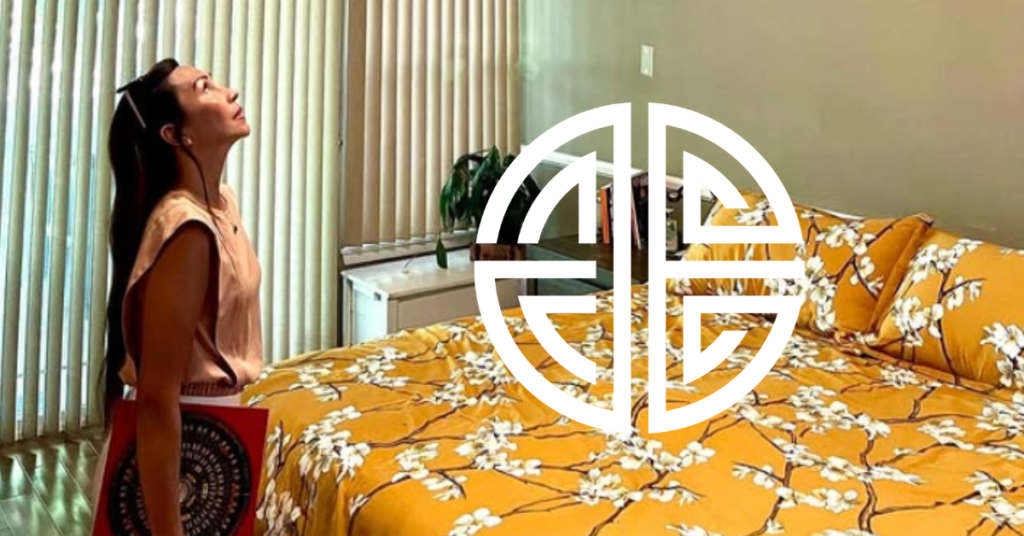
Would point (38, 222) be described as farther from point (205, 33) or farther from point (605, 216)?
point (605, 216)

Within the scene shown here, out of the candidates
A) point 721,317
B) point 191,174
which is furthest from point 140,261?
point 721,317

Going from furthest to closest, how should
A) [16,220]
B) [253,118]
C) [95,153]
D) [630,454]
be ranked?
1. [253,118]
2. [95,153]
3. [16,220]
4. [630,454]

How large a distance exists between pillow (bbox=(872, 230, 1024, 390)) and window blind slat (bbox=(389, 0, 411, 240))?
205 cm

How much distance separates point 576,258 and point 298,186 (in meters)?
1.11

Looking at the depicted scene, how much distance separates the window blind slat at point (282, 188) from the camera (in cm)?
337

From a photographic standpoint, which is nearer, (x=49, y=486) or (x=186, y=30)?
(x=49, y=486)

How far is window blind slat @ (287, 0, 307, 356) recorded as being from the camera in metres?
3.40

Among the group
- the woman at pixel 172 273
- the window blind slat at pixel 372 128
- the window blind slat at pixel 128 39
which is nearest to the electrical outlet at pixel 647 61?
the window blind slat at pixel 372 128

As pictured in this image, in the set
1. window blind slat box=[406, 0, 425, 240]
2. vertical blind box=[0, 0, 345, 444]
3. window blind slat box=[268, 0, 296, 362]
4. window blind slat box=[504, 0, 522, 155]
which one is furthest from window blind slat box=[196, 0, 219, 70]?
window blind slat box=[504, 0, 522, 155]

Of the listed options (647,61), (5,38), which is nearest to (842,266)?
(647,61)

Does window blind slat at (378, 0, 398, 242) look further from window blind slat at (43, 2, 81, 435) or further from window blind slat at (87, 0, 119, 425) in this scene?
window blind slat at (43, 2, 81, 435)

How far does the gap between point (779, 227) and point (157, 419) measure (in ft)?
6.57

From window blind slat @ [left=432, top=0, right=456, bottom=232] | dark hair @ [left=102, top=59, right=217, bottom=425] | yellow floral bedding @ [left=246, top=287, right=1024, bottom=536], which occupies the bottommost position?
yellow floral bedding @ [left=246, top=287, right=1024, bottom=536]

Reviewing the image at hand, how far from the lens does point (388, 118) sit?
370 centimetres
